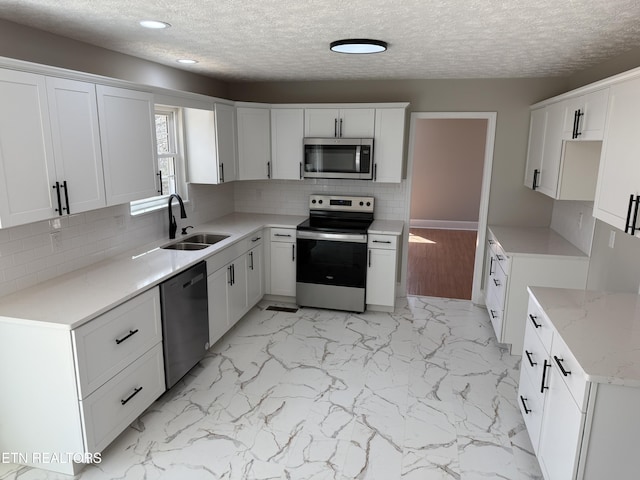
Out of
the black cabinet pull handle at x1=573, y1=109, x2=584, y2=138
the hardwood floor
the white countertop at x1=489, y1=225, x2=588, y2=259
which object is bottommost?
the hardwood floor

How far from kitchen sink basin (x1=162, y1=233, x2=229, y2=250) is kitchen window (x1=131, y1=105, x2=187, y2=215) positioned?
1.20 ft

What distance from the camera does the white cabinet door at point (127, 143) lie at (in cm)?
273

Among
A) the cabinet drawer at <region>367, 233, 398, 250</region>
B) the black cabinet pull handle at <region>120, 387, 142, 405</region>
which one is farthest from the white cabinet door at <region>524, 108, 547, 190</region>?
the black cabinet pull handle at <region>120, 387, 142, 405</region>

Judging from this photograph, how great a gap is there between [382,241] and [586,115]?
80.4 inches

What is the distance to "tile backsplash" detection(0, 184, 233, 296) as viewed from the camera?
8.12 feet

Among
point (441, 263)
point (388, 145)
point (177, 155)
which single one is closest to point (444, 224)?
point (441, 263)

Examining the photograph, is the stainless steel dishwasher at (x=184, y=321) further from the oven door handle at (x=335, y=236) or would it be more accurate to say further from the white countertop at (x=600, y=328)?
the white countertop at (x=600, y=328)

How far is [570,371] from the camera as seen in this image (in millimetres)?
1899

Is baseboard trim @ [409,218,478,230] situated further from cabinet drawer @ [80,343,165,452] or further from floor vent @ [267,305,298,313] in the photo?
cabinet drawer @ [80,343,165,452]

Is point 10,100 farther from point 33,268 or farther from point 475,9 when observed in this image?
point 475,9

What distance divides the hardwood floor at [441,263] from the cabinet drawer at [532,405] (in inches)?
98.6

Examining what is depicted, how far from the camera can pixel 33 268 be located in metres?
2.60

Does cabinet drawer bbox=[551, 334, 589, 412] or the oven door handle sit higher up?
the oven door handle

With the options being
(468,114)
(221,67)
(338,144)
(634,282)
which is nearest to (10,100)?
(221,67)
